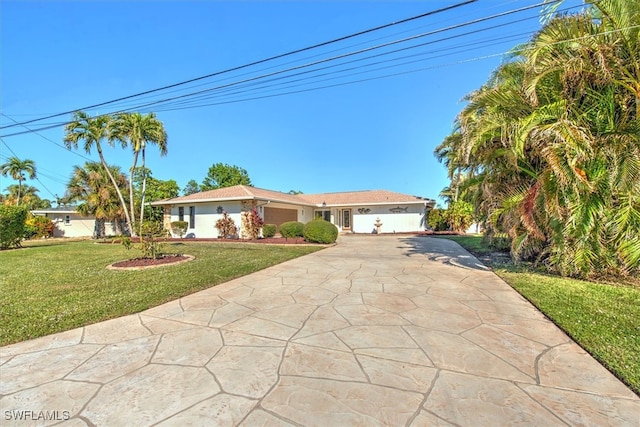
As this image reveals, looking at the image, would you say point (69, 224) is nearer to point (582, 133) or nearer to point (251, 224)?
point (251, 224)

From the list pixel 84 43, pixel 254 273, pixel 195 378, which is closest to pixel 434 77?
pixel 254 273

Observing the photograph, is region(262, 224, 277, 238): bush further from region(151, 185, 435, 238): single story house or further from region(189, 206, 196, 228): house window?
region(189, 206, 196, 228): house window

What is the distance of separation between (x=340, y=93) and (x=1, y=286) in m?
14.4

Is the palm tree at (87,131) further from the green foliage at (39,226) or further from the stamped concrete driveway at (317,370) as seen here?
the stamped concrete driveway at (317,370)

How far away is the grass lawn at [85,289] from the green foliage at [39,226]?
19.3 meters

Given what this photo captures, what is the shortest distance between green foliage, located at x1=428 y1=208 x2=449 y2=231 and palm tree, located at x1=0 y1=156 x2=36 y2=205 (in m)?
38.5

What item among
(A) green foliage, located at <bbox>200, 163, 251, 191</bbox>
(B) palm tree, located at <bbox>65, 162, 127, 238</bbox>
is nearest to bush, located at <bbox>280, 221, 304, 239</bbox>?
(B) palm tree, located at <bbox>65, 162, 127, 238</bbox>

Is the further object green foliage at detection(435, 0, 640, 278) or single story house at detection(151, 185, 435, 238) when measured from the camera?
single story house at detection(151, 185, 435, 238)

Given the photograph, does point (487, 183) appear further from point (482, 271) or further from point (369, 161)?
point (369, 161)

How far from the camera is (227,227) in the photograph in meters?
17.7

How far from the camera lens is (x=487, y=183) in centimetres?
822

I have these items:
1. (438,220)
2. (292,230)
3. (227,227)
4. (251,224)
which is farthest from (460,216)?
(227,227)

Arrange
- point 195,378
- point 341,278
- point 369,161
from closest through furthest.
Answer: point 195,378 < point 341,278 < point 369,161

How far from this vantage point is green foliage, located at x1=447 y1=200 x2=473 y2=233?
→ 68.4ft
